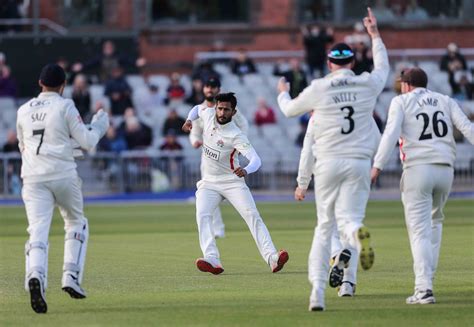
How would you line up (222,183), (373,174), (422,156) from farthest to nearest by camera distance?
(222,183) → (422,156) → (373,174)

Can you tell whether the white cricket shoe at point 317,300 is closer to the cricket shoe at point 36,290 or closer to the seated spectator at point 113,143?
the cricket shoe at point 36,290

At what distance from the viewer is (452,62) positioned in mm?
41750

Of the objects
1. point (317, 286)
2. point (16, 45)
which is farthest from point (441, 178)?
point (16, 45)

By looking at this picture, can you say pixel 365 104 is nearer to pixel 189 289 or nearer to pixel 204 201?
pixel 189 289

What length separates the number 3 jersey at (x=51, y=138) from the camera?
13484 mm

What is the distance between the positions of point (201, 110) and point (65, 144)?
4.42m

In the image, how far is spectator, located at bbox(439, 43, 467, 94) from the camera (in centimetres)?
4131

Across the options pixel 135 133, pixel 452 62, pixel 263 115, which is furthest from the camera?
pixel 452 62

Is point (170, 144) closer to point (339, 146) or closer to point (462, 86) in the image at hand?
point (462, 86)

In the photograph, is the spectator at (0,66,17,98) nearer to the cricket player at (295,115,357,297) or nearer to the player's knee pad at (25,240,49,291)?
the cricket player at (295,115,357,297)

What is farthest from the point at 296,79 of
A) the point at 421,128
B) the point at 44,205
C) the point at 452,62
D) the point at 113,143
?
the point at 44,205

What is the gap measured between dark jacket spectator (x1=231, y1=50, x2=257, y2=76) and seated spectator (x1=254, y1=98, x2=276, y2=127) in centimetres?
204

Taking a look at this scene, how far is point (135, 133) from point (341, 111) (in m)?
24.8

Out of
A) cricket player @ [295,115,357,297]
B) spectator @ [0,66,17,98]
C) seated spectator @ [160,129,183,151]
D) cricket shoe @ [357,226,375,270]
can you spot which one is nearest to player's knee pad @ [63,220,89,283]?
cricket player @ [295,115,357,297]
